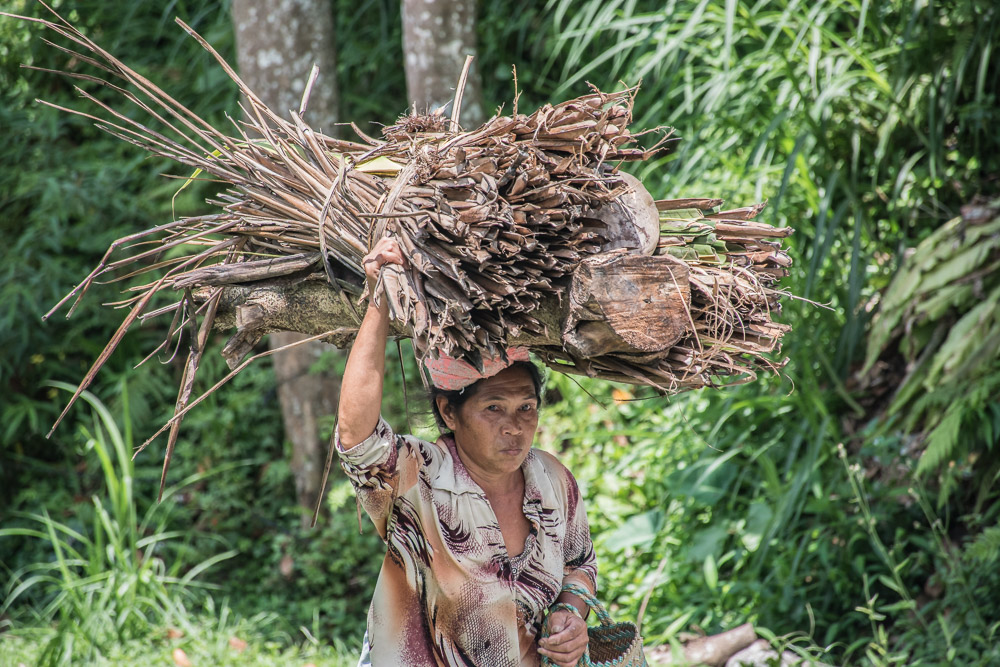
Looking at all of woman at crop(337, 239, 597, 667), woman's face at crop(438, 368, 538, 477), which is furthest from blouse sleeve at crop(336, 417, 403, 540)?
woman's face at crop(438, 368, 538, 477)

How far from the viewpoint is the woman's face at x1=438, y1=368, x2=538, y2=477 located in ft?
7.44

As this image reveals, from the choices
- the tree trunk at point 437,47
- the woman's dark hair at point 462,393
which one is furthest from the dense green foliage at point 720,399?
the woman's dark hair at point 462,393

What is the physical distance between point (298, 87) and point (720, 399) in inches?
104

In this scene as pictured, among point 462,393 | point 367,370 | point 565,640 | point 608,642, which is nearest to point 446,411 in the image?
point 462,393

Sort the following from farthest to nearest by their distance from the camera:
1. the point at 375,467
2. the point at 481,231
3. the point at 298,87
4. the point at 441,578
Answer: the point at 298,87 → the point at 441,578 → the point at 375,467 → the point at 481,231

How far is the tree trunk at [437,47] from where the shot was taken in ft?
14.4

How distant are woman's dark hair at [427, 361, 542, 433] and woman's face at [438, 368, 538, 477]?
0.03 ft

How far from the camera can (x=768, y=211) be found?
15.0 ft

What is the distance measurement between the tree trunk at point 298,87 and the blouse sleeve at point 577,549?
2526 mm

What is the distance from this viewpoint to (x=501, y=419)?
2279 mm

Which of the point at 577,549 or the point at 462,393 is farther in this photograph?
the point at 577,549

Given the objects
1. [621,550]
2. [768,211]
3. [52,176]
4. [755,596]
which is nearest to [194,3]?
[52,176]

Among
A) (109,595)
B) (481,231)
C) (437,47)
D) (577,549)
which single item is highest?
(437,47)

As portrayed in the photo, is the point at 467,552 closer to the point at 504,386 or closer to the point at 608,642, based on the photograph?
the point at 504,386
